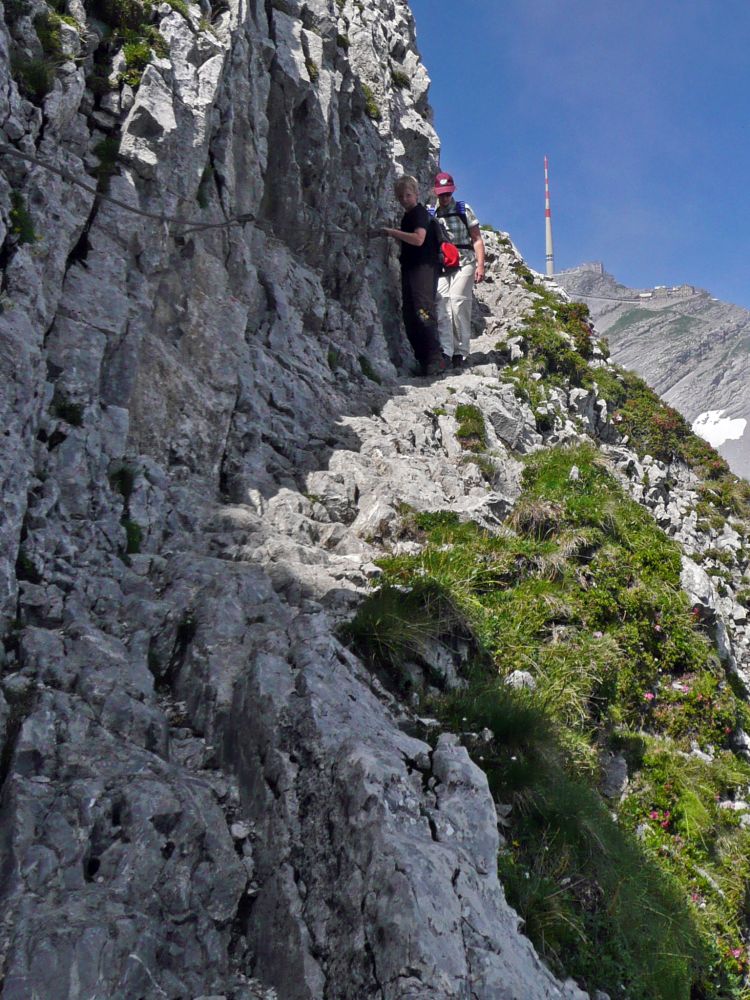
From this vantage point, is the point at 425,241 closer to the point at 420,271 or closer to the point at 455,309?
the point at 420,271

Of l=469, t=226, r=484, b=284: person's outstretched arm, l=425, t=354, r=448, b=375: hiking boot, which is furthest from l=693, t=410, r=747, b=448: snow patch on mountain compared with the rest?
l=425, t=354, r=448, b=375: hiking boot

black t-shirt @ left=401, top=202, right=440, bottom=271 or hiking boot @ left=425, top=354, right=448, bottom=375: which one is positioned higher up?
black t-shirt @ left=401, top=202, right=440, bottom=271

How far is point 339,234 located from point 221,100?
16.1 feet

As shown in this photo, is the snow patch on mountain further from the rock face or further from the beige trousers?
the rock face

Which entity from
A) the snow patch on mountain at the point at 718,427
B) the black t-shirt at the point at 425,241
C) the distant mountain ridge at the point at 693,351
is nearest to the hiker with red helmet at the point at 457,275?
the black t-shirt at the point at 425,241

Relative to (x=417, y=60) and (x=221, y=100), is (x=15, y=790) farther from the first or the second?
(x=417, y=60)

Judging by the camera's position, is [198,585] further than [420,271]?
No

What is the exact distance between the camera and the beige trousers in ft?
54.1

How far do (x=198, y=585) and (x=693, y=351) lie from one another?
8682 cm

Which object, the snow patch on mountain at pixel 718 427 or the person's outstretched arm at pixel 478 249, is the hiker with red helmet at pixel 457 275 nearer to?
the person's outstretched arm at pixel 478 249

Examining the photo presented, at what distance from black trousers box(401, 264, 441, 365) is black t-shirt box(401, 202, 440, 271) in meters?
0.16

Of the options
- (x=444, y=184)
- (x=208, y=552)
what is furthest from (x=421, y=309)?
(x=208, y=552)

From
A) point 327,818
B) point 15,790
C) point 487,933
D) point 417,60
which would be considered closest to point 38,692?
point 15,790

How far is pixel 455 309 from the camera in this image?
1677cm
